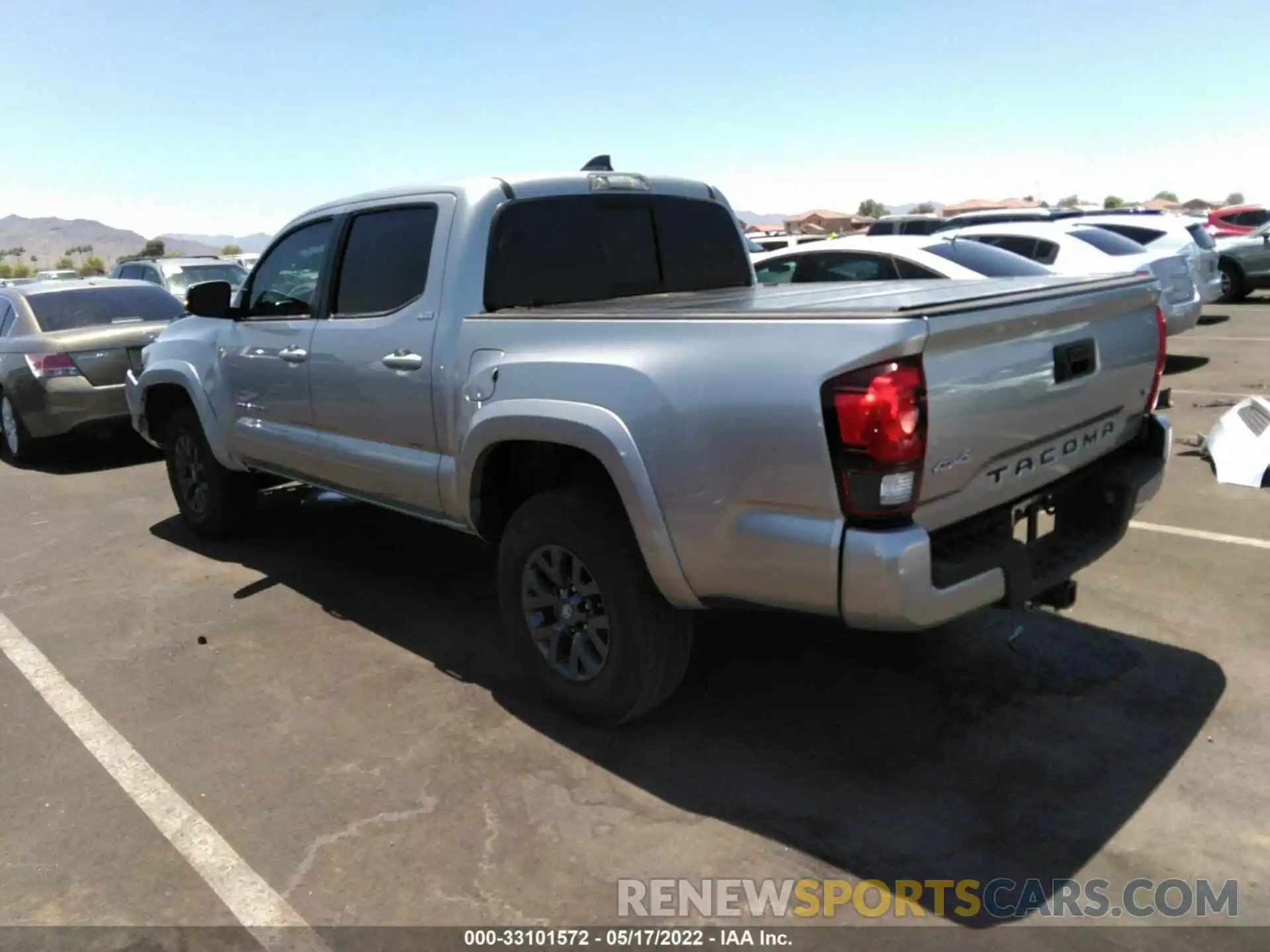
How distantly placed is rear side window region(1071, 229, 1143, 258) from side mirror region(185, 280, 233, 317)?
896 centimetres

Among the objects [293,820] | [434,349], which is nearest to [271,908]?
[293,820]

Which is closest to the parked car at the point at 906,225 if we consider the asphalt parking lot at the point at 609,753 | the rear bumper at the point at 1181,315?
the rear bumper at the point at 1181,315

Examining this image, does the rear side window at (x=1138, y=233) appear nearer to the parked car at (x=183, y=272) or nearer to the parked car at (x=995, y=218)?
the parked car at (x=995, y=218)

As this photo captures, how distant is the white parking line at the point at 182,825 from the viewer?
9.07 ft

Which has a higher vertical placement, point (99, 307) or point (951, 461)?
point (99, 307)

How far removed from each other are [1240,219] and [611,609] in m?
21.6

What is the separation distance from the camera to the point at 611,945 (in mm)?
2639

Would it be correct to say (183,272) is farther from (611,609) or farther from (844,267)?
(611,609)

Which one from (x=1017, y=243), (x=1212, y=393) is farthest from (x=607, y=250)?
(x=1017, y=243)

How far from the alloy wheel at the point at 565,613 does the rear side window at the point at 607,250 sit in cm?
109

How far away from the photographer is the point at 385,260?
4.47 m

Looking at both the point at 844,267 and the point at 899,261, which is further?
the point at 844,267

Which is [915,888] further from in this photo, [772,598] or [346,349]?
[346,349]

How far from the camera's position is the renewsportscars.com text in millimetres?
2660
